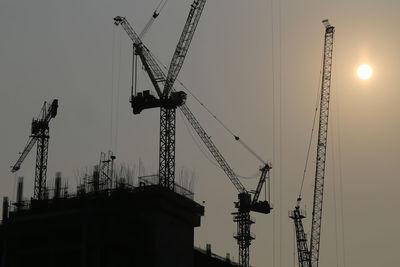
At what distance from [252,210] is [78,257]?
84800mm

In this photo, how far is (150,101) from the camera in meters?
157

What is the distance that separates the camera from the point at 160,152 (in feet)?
514

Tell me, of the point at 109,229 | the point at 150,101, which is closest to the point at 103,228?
the point at 109,229

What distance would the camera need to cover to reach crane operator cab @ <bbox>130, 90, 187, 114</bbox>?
157 metres

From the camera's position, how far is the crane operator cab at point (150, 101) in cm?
15675

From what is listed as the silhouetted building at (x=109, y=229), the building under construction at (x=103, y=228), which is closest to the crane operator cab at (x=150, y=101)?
the building under construction at (x=103, y=228)

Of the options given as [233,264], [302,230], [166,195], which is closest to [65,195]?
[166,195]

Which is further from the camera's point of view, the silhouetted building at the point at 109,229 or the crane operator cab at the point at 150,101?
the crane operator cab at the point at 150,101

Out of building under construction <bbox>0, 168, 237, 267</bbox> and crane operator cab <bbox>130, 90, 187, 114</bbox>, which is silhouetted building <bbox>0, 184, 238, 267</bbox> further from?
Result: crane operator cab <bbox>130, 90, 187, 114</bbox>

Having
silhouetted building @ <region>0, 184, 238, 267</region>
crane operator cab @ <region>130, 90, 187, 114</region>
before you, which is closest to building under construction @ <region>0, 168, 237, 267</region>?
silhouetted building @ <region>0, 184, 238, 267</region>

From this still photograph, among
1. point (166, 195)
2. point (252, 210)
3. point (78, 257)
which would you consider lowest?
point (78, 257)

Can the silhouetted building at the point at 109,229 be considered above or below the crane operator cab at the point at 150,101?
below

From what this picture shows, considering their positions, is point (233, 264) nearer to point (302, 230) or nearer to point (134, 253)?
point (302, 230)

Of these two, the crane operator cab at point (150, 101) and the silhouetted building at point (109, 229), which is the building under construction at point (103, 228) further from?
the crane operator cab at point (150, 101)
